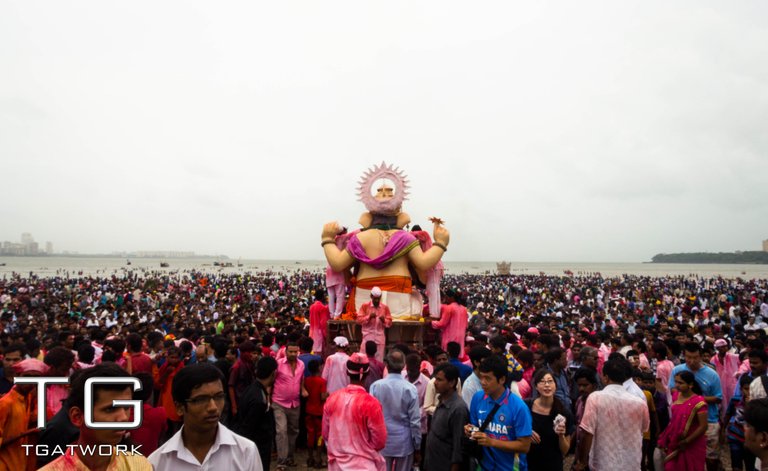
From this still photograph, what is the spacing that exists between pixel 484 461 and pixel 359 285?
6.33 m

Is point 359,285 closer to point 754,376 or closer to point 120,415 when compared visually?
point 754,376

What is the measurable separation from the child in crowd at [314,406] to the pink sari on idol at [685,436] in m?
3.80

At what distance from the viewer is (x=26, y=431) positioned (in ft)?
12.1

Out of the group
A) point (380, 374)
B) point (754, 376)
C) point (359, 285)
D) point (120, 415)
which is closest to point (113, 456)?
point (120, 415)

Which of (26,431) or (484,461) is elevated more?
(26,431)

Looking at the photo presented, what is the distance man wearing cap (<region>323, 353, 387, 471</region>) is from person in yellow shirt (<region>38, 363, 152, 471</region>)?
5.77 ft

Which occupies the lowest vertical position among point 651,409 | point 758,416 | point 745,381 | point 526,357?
point 651,409

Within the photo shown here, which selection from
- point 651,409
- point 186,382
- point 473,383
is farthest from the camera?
point 651,409

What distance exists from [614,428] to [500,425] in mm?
1129

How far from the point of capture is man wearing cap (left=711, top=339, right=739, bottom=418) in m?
7.06

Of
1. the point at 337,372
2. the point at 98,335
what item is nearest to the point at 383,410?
the point at 337,372

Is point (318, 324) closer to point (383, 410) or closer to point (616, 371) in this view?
point (383, 410)

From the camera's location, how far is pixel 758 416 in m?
2.89

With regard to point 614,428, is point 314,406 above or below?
below
